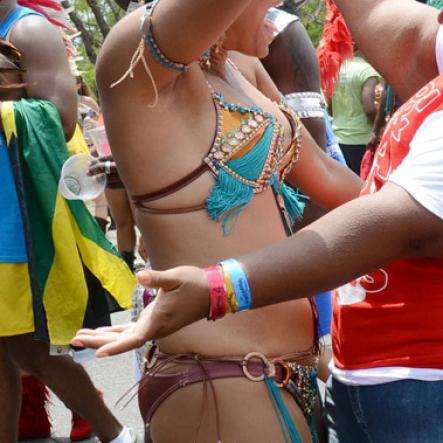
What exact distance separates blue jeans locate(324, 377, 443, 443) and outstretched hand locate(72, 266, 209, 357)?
45 centimetres

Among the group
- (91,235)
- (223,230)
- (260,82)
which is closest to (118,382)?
(91,235)

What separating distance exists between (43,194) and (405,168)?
5.70ft

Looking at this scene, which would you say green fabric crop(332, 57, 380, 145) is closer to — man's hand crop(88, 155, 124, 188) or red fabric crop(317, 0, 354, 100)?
red fabric crop(317, 0, 354, 100)

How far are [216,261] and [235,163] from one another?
210 millimetres

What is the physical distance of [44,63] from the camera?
280 cm

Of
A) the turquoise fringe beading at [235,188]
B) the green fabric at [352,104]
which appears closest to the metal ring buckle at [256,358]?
the turquoise fringe beading at [235,188]

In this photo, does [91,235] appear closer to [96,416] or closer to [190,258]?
[96,416]

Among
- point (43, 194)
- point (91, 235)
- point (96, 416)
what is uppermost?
point (43, 194)

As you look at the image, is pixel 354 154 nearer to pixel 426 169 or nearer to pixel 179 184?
pixel 179 184

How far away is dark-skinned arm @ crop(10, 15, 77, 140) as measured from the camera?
2.79 m

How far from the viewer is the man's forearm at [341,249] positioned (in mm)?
1151

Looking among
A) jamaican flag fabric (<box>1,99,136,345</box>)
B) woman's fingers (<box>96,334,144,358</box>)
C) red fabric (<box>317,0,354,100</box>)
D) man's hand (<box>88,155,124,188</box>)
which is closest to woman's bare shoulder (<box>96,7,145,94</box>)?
woman's fingers (<box>96,334,144,358</box>)

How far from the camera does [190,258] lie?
159cm

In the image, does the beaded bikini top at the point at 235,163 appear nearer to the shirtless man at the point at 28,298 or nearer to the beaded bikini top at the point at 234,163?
the beaded bikini top at the point at 234,163
